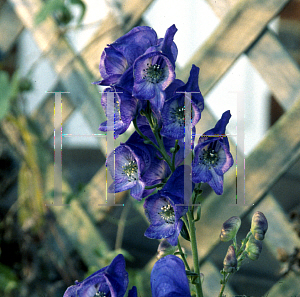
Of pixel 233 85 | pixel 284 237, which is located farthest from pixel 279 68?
pixel 284 237

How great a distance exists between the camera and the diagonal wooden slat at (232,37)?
543mm

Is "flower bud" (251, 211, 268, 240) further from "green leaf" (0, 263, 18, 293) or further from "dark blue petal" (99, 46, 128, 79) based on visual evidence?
"green leaf" (0, 263, 18, 293)

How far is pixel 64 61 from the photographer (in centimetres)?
83

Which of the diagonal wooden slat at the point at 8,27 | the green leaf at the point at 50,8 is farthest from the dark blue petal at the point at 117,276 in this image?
the diagonal wooden slat at the point at 8,27

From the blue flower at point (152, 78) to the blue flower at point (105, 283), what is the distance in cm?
10

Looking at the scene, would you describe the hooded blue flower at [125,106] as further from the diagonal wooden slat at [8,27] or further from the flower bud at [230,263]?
the diagonal wooden slat at [8,27]

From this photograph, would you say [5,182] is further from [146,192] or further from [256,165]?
[146,192]

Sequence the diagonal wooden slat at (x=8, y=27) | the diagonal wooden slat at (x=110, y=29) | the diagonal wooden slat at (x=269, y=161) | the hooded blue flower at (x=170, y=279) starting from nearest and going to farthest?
the hooded blue flower at (x=170, y=279)
the diagonal wooden slat at (x=269, y=161)
the diagonal wooden slat at (x=110, y=29)
the diagonal wooden slat at (x=8, y=27)

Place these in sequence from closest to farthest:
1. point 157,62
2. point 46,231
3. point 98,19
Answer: point 157,62 → point 98,19 → point 46,231

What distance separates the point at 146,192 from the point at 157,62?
86 millimetres

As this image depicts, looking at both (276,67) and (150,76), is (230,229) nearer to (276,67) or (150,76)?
(150,76)

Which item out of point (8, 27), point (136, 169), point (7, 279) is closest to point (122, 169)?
point (136, 169)

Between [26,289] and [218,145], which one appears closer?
[218,145]

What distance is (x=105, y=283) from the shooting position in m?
0.22
